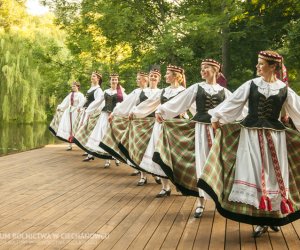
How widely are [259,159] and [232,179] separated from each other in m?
0.27

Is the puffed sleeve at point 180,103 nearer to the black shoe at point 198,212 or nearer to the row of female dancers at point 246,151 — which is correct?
the row of female dancers at point 246,151

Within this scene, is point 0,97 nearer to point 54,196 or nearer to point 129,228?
point 54,196

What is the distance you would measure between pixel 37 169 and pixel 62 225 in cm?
421

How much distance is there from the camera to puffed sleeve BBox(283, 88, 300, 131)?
14.1 ft

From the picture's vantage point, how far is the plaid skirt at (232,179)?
4.06 m

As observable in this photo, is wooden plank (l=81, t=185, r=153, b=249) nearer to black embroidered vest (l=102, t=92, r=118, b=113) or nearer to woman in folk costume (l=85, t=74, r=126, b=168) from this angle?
woman in folk costume (l=85, t=74, r=126, b=168)

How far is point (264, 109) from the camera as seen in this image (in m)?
4.17

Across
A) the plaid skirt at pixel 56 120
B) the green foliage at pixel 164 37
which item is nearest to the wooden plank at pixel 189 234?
the green foliage at pixel 164 37

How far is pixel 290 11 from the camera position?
1311 cm

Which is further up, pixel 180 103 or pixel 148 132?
pixel 180 103

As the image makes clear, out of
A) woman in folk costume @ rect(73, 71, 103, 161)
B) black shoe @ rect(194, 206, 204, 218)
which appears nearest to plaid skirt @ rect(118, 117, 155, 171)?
black shoe @ rect(194, 206, 204, 218)

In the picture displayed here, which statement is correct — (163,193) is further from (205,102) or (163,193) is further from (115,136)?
(115,136)

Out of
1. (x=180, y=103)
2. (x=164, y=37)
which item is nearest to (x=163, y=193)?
(x=180, y=103)

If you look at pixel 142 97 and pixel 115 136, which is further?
pixel 115 136
